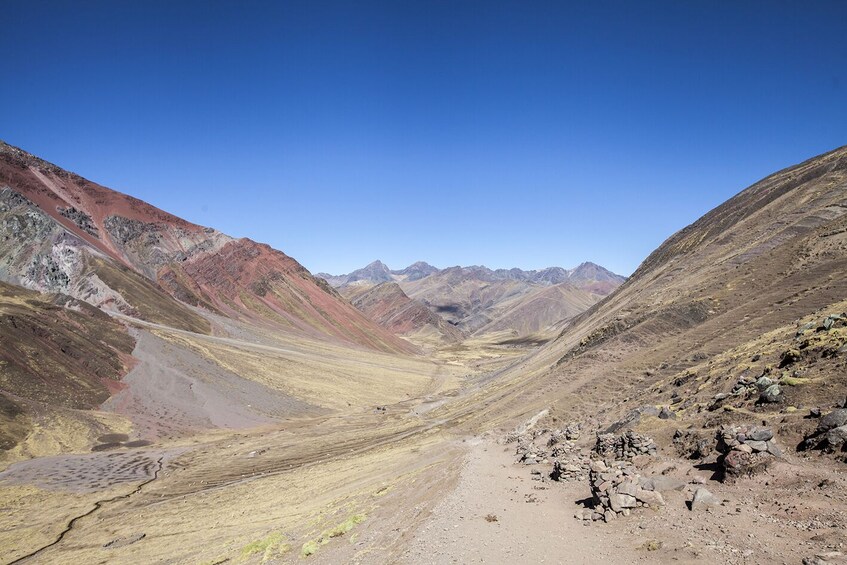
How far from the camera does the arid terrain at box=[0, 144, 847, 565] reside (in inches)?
483

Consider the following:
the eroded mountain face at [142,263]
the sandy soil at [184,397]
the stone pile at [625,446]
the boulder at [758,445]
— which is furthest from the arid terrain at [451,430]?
the eroded mountain face at [142,263]

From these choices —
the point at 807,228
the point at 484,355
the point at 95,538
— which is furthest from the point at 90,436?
the point at 484,355

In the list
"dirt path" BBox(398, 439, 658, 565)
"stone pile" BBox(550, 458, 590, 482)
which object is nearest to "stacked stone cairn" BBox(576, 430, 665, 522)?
"stone pile" BBox(550, 458, 590, 482)

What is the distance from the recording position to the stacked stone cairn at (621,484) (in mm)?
12445

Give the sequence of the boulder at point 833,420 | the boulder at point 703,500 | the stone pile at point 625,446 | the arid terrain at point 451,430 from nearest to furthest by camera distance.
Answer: the boulder at point 703,500 → the arid terrain at point 451,430 → the boulder at point 833,420 → the stone pile at point 625,446

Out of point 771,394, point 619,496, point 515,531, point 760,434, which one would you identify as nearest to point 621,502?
point 619,496

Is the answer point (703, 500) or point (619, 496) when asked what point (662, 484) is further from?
point (619, 496)

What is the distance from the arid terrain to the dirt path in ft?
0.28

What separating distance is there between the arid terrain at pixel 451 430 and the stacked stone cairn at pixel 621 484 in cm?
10

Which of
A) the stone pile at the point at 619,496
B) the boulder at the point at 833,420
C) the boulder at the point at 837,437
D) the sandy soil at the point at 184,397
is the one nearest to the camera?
the boulder at the point at 837,437

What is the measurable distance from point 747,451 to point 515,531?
7.07m

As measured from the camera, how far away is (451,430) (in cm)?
3719

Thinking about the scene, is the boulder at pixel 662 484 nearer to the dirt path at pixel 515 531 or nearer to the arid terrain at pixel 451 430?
the arid terrain at pixel 451 430

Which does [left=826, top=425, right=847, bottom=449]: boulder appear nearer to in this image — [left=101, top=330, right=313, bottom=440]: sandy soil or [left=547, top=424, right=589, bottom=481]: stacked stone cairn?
[left=547, top=424, right=589, bottom=481]: stacked stone cairn
